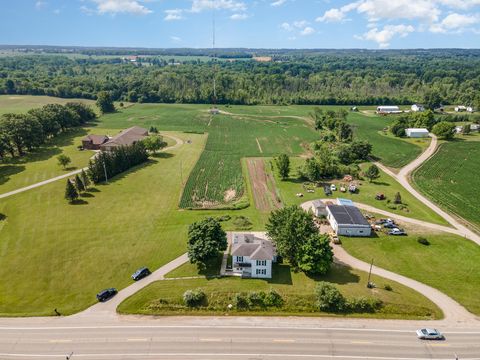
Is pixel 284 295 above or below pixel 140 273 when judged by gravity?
below

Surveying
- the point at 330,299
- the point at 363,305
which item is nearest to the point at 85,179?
the point at 330,299

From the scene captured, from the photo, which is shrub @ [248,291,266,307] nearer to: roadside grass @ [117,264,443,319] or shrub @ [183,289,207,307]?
roadside grass @ [117,264,443,319]

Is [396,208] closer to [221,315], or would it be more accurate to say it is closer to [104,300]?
[221,315]

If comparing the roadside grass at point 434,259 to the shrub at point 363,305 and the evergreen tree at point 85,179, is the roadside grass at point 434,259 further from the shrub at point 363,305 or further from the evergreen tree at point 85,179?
the evergreen tree at point 85,179

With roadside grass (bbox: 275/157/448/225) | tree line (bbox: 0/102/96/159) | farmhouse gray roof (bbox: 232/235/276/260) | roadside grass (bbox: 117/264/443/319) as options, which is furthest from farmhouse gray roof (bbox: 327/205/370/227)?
tree line (bbox: 0/102/96/159)

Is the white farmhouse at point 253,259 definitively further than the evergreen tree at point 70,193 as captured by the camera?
No

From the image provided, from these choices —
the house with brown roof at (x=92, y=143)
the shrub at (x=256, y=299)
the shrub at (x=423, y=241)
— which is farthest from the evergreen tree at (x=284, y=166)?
the house with brown roof at (x=92, y=143)

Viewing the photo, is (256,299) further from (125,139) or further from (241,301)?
(125,139)
